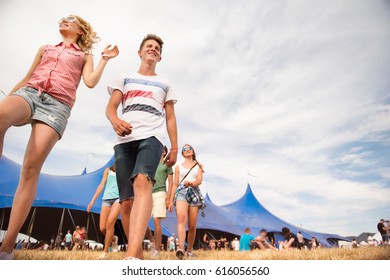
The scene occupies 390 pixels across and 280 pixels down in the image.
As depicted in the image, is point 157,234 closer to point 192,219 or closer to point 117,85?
point 192,219

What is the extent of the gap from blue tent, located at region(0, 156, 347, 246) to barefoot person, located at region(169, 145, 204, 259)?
4.77m

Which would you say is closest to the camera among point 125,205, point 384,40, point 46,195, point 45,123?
point 45,123

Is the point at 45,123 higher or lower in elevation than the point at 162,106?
lower

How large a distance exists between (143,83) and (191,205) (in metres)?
1.79

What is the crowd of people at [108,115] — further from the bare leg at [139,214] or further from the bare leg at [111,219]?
the bare leg at [111,219]

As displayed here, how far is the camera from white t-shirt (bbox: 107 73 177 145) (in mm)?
1773

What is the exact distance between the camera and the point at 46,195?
7410 millimetres

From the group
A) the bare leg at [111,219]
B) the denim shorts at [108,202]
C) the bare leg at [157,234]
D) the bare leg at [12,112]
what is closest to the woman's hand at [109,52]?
the bare leg at [12,112]

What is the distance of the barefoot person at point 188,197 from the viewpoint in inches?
127

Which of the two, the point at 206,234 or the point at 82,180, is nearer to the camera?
the point at 82,180

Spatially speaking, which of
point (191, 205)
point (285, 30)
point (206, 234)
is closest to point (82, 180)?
point (206, 234)
